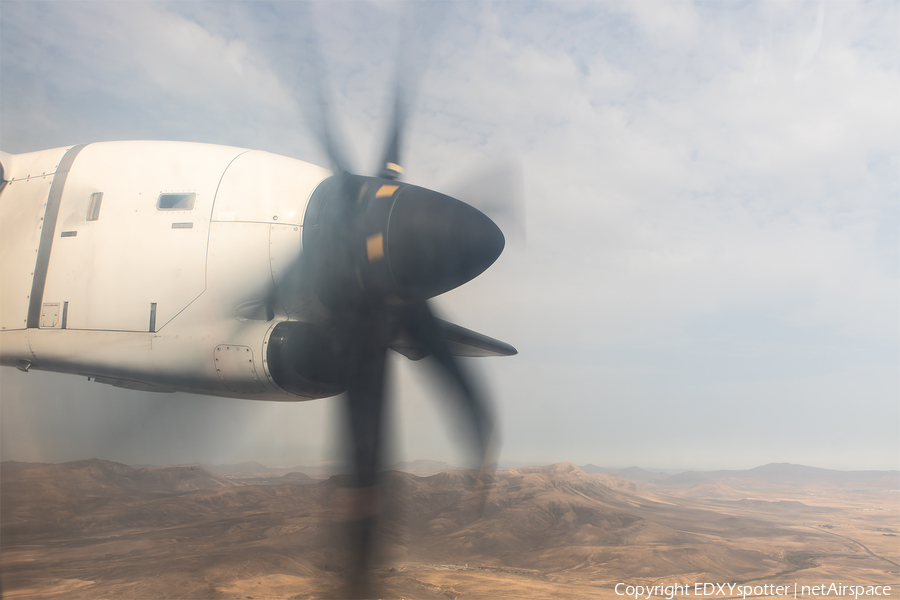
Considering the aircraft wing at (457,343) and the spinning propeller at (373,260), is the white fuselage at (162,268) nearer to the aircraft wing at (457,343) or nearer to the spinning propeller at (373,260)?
the spinning propeller at (373,260)

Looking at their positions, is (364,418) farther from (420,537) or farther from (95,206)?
(420,537)

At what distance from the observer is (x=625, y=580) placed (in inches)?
611

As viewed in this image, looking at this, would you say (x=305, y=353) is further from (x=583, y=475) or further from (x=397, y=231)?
(x=583, y=475)

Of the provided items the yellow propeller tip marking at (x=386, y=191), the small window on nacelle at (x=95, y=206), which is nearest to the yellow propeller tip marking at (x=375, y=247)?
the yellow propeller tip marking at (x=386, y=191)

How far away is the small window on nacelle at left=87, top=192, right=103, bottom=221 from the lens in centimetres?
399

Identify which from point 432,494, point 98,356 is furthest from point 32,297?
point 432,494

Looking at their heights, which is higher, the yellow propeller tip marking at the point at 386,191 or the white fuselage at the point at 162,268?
the yellow propeller tip marking at the point at 386,191

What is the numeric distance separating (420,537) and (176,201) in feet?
70.2

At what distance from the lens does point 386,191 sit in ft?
12.4

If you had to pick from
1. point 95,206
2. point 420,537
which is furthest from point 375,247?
point 420,537

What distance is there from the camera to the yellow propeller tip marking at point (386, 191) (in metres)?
3.73

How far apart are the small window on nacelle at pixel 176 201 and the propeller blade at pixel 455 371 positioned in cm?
223

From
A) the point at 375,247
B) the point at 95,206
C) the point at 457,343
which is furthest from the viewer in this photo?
the point at 457,343

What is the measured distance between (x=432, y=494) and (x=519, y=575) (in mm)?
12640
